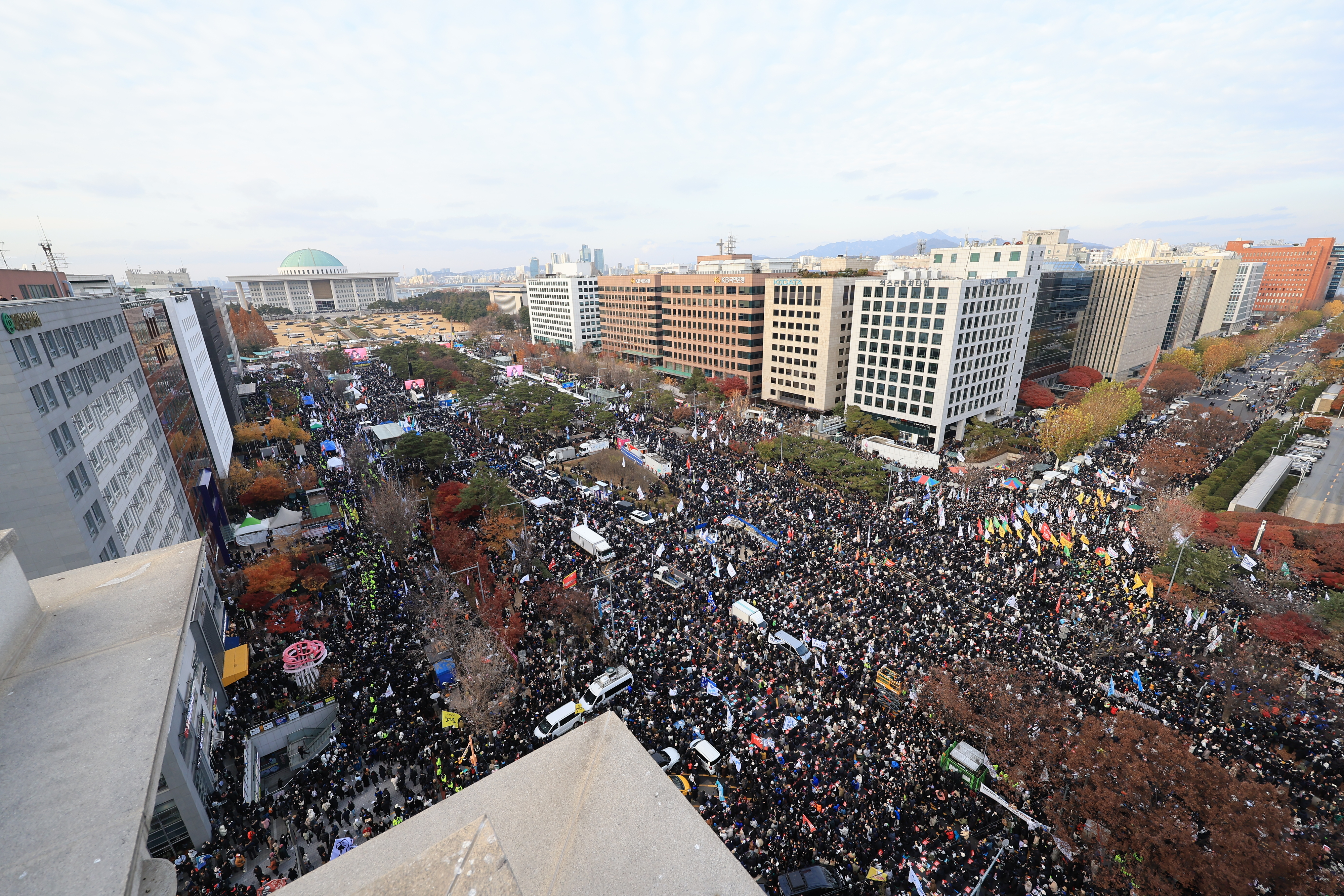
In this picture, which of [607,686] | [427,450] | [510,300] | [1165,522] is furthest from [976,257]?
[510,300]

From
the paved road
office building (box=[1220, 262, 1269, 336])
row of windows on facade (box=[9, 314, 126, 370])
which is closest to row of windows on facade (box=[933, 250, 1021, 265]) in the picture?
the paved road

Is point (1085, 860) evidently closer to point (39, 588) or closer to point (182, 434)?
point (39, 588)

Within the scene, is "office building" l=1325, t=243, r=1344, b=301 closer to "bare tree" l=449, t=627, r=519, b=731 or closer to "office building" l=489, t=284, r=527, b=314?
"office building" l=489, t=284, r=527, b=314

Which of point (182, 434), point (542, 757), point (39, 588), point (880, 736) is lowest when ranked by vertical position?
point (880, 736)

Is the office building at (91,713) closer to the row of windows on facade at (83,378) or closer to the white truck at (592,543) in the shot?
the row of windows on facade at (83,378)

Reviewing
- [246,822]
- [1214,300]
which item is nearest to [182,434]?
[246,822]

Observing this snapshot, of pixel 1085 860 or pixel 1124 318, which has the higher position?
pixel 1124 318

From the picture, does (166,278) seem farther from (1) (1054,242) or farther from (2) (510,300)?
(1) (1054,242)
